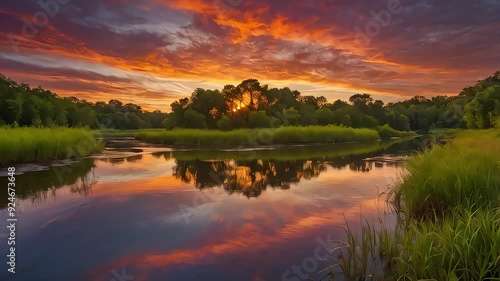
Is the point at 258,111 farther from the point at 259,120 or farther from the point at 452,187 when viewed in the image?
the point at 452,187

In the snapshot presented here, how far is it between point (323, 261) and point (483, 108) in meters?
36.6

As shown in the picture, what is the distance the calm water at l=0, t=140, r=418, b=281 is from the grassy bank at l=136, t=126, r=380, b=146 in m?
23.1

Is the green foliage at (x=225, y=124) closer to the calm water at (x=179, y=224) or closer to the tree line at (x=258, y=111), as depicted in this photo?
the tree line at (x=258, y=111)

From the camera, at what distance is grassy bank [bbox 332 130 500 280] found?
13.4ft

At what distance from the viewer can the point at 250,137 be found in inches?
1534

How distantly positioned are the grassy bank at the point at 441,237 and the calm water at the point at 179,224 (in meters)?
0.74

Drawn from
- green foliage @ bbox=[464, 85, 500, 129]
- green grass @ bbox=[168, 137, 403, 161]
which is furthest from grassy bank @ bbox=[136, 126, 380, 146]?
green foliage @ bbox=[464, 85, 500, 129]

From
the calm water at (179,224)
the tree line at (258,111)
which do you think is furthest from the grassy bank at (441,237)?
the tree line at (258,111)

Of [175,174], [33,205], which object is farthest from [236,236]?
[175,174]

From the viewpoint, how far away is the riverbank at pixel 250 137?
3819 centimetres

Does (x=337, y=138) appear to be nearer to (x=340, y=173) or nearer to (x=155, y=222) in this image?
(x=340, y=173)

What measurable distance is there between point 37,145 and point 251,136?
960 inches

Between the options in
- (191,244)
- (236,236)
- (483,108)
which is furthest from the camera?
(483,108)

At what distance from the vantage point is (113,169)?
17625 mm
